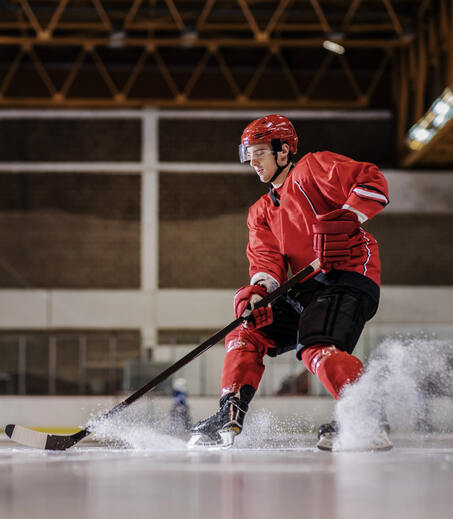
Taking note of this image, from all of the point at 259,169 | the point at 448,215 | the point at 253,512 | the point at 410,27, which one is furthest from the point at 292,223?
the point at 448,215

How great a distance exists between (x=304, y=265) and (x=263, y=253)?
0.73 ft

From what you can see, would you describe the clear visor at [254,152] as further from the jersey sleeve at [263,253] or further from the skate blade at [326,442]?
the skate blade at [326,442]

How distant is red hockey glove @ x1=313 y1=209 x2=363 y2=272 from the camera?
336 cm

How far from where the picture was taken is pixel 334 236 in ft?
11.1

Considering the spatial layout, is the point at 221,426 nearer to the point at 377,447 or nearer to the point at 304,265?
the point at 377,447

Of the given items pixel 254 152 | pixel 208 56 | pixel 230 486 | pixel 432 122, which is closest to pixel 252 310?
pixel 254 152

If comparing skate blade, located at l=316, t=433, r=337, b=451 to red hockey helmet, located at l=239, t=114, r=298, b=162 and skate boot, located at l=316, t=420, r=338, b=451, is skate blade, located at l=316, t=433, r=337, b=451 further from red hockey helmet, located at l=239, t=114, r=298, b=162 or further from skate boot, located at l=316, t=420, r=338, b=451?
red hockey helmet, located at l=239, t=114, r=298, b=162

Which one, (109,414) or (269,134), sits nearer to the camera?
(109,414)

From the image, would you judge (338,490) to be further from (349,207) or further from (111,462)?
(349,207)

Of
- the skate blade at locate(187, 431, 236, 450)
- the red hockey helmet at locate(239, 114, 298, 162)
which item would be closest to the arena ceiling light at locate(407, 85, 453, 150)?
the red hockey helmet at locate(239, 114, 298, 162)

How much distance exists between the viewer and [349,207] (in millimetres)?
3377

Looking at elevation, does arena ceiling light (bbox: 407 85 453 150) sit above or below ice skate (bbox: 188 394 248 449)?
above

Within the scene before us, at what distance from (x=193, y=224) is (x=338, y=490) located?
45.8ft

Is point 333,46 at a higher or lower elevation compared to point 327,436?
higher
